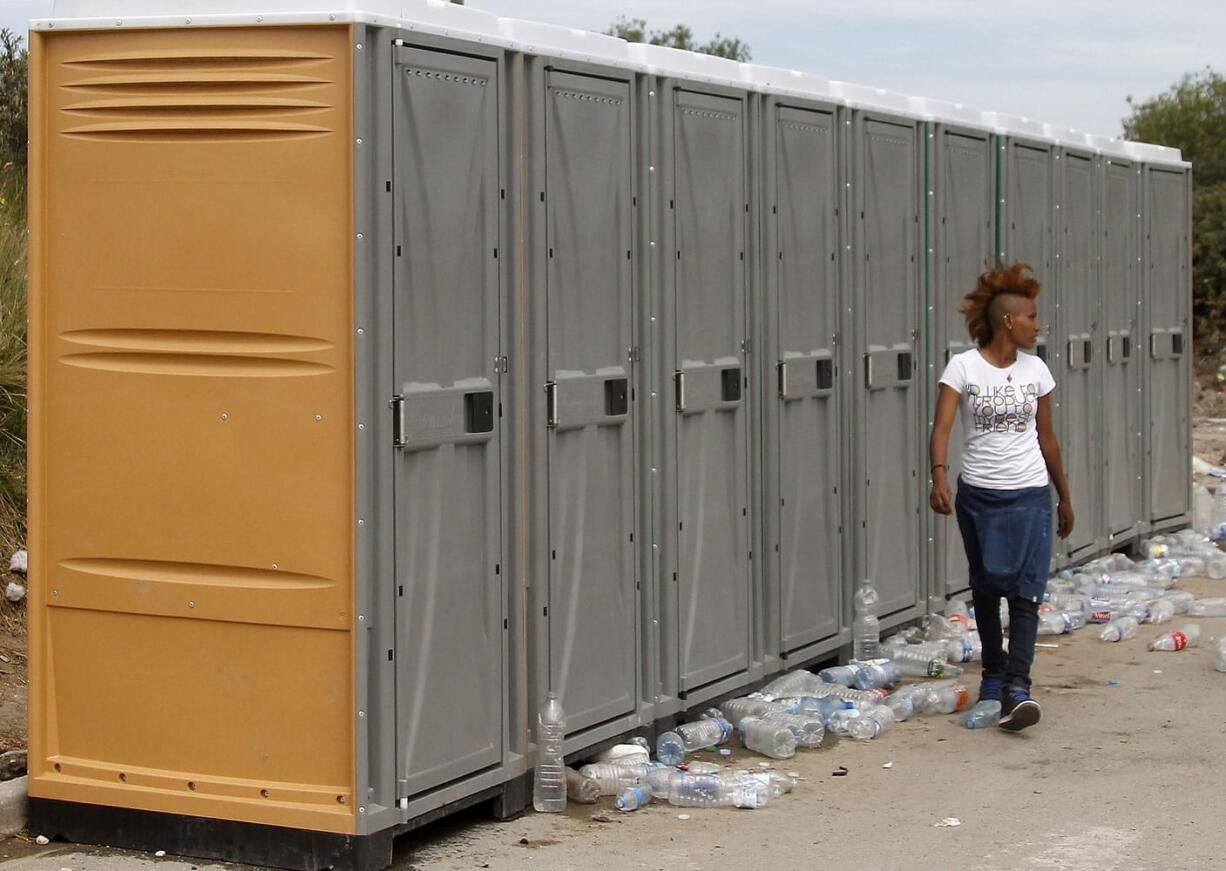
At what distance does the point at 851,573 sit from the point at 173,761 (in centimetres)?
412

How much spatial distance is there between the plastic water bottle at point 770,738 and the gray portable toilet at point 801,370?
87 cm

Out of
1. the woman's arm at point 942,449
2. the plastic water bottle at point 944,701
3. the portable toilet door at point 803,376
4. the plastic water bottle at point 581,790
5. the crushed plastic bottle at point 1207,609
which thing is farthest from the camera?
the crushed plastic bottle at point 1207,609

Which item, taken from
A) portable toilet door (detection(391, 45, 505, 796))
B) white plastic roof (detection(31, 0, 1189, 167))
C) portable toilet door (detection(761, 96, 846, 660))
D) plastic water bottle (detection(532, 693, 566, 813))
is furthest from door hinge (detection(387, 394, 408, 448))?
portable toilet door (detection(761, 96, 846, 660))

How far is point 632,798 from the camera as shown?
23.3 feet

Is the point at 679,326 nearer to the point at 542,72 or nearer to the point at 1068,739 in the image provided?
the point at 542,72

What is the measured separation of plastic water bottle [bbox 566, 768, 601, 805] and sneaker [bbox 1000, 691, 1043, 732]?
1.94 m

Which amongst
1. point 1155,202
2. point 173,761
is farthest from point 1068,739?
point 1155,202

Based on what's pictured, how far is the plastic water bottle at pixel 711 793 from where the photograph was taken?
714 centimetres

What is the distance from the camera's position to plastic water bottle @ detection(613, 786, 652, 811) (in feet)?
23.2

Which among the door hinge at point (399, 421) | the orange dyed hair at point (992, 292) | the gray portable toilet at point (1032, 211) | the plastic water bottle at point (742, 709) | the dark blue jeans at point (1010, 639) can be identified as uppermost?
the gray portable toilet at point (1032, 211)

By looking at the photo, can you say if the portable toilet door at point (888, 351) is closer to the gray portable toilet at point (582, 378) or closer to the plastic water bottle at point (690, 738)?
the plastic water bottle at point (690, 738)

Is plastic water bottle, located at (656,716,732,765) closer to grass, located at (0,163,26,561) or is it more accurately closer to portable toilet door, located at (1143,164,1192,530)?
grass, located at (0,163,26,561)

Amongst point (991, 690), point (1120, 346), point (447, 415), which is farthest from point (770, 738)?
point (1120, 346)

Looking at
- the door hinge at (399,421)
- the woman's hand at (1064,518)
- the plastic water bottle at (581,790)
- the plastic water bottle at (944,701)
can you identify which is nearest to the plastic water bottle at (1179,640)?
the woman's hand at (1064,518)
